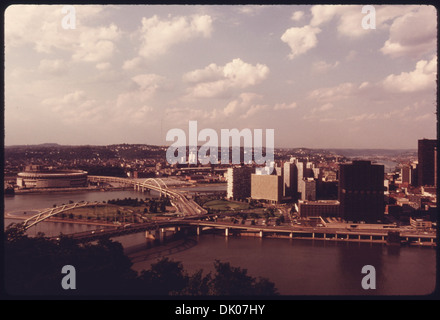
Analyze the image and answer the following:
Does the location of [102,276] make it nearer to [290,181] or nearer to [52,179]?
[52,179]

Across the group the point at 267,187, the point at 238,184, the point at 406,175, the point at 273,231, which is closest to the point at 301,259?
the point at 273,231

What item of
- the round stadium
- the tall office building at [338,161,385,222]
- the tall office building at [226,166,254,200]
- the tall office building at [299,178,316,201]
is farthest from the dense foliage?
the tall office building at [226,166,254,200]

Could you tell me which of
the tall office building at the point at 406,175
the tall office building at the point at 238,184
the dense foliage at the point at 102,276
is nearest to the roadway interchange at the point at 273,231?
the tall office building at the point at 406,175

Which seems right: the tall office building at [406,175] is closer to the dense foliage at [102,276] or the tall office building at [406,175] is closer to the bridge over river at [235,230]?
the bridge over river at [235,230]

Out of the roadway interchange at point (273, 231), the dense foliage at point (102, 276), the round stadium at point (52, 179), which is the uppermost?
the round stadium at point (52, 179)

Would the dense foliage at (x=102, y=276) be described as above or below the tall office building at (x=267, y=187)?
below

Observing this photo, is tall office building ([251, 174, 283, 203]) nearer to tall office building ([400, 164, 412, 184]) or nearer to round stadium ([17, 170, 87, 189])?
tall office building ([400, 164, 412, 184])
